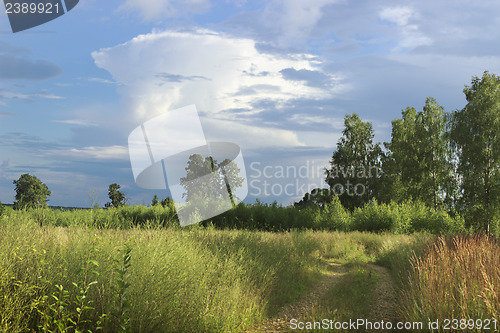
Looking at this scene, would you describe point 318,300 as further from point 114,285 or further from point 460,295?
point 114,285

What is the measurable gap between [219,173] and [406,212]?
35.4 feet

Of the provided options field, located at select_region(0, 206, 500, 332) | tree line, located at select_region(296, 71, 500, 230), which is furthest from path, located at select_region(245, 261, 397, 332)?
tree line, located at select_region(296, 71, 500, 230)

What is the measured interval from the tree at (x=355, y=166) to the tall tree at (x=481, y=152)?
955cm

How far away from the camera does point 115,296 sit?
15.2ft

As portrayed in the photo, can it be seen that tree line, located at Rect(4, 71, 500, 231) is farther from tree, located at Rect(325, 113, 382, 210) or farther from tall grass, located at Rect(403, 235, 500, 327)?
tall grass, located at Rect(403, 235, 500, 327)

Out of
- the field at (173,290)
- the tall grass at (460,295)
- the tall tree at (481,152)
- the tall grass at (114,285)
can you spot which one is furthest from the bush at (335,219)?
the tall grass at (460,295)

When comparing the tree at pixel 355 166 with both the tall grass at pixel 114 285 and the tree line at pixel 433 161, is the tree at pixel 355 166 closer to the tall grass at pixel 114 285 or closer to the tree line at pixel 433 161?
the tree line at pixel 433 161

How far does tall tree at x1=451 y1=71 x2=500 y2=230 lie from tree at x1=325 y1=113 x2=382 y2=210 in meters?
9.55

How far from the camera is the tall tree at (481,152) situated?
2195 cm

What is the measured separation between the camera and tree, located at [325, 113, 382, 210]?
3194cm

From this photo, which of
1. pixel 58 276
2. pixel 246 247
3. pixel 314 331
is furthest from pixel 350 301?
pixel 58 276

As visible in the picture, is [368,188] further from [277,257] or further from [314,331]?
[314,331]

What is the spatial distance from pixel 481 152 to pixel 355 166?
11812 millimetres

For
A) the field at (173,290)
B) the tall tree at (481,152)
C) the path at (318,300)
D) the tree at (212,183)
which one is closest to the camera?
the field at (173,290)
